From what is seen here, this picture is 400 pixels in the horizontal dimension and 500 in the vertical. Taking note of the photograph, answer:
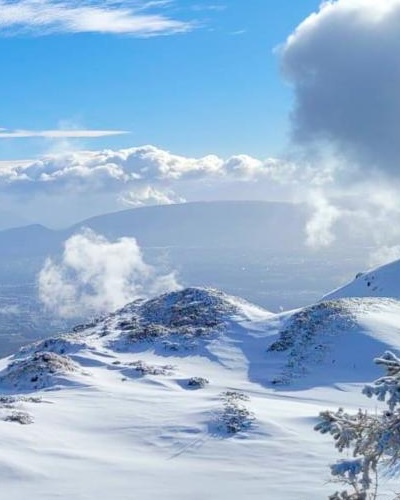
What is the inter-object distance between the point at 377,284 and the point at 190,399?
49.0 m

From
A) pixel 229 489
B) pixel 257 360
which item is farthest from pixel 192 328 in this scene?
pixel 229 489

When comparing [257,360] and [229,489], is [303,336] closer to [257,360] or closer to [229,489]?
[257,360]

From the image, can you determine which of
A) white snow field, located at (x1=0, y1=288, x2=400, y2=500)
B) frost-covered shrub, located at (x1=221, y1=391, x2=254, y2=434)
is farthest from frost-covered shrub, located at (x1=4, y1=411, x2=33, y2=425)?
frost-covered shrub, located at (x1=221, y1=391, x2=254, y2=434)

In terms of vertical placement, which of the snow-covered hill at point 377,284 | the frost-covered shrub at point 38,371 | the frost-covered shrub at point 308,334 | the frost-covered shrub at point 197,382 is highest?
the snow-covered hill at point 377,284

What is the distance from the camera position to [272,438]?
2620cm

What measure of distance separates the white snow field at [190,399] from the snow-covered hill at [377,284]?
57.1 ft

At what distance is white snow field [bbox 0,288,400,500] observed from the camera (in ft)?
68.9

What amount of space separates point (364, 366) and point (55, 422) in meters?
22.1

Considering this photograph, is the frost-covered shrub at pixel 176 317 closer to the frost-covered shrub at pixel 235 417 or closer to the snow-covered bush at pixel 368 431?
the frost-covered shrub at pixel 235 417

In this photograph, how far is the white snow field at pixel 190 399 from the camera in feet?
68.9

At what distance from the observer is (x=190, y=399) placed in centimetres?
3359

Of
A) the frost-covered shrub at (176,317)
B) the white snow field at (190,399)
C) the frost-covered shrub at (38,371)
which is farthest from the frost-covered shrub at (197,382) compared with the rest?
the frost-covered shrub at (176,317)

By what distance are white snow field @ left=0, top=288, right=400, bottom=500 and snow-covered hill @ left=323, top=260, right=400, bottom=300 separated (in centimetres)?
1740

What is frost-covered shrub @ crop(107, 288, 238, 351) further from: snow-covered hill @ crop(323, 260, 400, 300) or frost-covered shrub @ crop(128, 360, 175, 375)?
snow-covered hill @ crop(323, 260, 400, 300)
